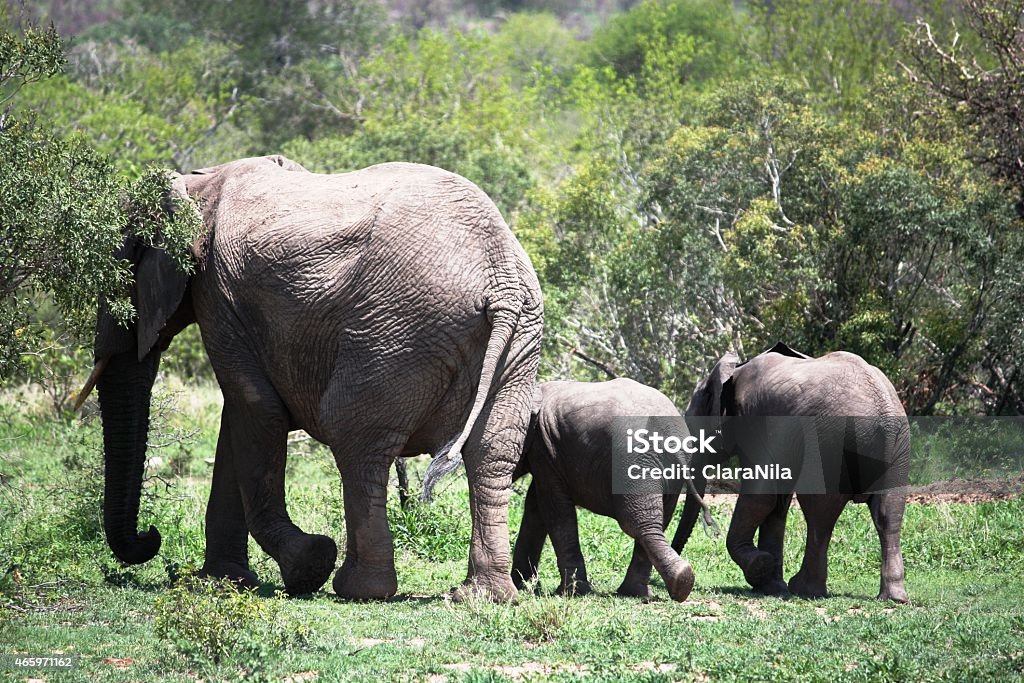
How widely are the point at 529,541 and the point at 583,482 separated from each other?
36.4 inches

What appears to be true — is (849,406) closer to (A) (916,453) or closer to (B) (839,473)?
(B) (839,473)

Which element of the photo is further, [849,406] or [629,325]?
[629,325]

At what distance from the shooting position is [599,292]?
70.2ft

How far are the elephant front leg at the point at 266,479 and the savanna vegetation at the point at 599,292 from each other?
444mm

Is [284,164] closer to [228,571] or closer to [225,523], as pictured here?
[225,523]

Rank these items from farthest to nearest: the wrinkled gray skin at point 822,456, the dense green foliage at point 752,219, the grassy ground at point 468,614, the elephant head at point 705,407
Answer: the dense green foliage at point 752,219 < the elephant head at point 705,407 < the wrinkled gray skin at point 822,456 < the grassy ground at point 468,614

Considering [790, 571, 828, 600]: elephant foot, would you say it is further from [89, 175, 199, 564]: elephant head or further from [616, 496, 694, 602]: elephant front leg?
[89, 175, 199, 564]: elephant head

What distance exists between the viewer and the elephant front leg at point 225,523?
11.3 metres

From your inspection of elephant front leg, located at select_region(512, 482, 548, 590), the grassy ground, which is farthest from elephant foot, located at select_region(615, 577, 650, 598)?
elephant front leg, located at select_region(512, 482, 548, 590)

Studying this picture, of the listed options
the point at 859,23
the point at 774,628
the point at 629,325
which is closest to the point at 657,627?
the point at 774,628

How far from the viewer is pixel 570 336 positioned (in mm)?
20312

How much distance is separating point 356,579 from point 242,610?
216 cm

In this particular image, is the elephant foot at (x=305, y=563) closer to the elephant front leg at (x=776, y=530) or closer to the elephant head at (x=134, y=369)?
the elephant head at (x=134, y=369)

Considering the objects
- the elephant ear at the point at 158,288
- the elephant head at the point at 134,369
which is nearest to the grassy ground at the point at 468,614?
the elephant head at the point at 134,369
